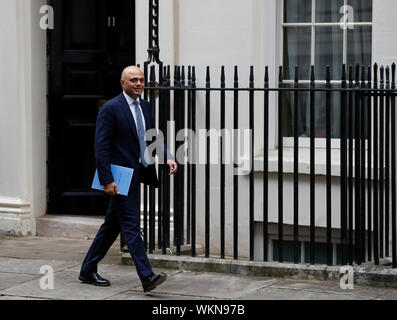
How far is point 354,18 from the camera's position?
32.9 ft

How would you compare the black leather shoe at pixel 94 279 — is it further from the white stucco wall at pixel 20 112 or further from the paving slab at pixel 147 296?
the white stucco wall at pixel 20 112

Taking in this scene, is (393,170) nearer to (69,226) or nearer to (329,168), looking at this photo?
(329,168)

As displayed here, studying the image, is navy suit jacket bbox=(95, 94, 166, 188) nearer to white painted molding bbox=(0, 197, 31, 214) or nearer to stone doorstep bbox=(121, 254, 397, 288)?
stone doorstep bbox=(121, 254, 397, 288)

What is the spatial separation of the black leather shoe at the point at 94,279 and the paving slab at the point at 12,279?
0.57 meters

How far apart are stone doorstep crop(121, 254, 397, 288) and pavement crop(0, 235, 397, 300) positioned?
47mm

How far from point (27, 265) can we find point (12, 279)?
24.4 inches

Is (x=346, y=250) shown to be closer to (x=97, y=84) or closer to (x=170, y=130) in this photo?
(x=170, y=130)

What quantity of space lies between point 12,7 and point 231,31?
2549 mm

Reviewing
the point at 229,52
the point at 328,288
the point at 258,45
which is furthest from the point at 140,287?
the point at 258,45

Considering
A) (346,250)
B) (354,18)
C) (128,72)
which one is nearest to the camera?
(128,72)

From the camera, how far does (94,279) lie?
8539mm

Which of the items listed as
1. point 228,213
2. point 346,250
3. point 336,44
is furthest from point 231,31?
point 346,250

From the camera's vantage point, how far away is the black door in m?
11.2

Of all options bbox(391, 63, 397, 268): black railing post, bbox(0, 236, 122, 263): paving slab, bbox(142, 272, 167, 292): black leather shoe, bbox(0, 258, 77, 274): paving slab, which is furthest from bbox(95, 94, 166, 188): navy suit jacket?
bbox(391, 63, 397, 268): black railing post
